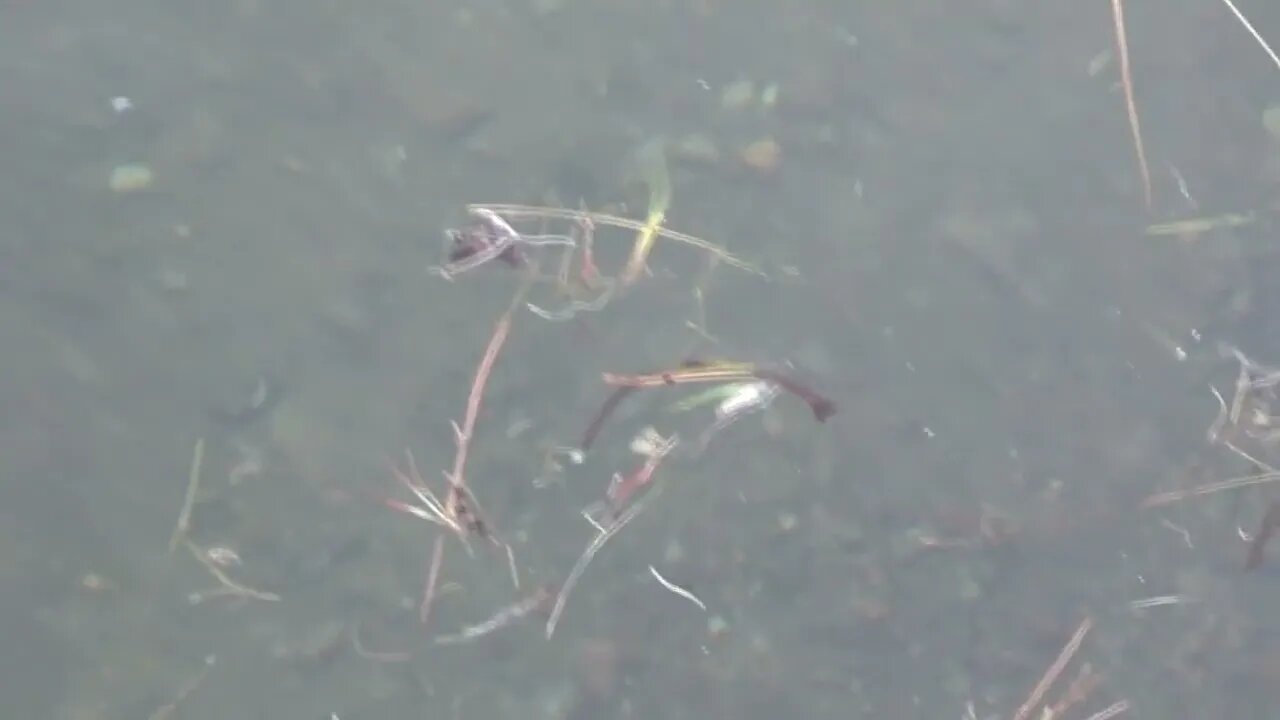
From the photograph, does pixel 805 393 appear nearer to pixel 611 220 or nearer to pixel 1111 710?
pixel 611 220

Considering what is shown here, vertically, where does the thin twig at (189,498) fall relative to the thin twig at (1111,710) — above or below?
above

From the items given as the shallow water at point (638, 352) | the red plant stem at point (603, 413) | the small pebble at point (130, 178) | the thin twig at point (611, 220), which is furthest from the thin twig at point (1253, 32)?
the small pebble at point (130, 178)

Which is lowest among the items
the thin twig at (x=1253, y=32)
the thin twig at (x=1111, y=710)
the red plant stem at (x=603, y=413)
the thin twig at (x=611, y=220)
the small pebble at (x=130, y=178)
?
the thin twig at (x=1111, y=710)

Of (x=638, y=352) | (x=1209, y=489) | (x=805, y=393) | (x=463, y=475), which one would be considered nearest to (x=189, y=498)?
(x=463, y=475)

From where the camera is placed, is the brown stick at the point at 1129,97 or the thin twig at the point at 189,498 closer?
the thin twig at the point at 189,498

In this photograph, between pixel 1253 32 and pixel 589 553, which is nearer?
pixel 589 553

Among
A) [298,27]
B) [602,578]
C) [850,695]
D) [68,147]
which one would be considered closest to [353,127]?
[298,27]

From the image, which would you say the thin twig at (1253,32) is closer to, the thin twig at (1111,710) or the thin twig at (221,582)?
the thin twig at (1111,710)

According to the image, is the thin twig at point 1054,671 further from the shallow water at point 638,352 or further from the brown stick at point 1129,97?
the brown stick at point 1129,97
